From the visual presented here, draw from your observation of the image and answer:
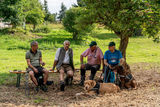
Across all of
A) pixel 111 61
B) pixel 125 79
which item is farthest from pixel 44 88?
pixel 125 79

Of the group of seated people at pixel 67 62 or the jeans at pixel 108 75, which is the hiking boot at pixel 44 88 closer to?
the group of seated people at pixel 67 62

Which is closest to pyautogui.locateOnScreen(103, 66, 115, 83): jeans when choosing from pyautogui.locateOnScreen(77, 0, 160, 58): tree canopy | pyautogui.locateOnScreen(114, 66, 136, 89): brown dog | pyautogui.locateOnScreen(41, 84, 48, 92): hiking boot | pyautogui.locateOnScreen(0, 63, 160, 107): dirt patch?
pyautogui.locateOnScreen(114, 66, 136, 89): brown dog

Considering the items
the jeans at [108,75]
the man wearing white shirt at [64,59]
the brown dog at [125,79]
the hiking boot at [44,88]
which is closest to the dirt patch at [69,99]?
the hiking boot at [44,88]

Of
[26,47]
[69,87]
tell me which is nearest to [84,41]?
[26,47]

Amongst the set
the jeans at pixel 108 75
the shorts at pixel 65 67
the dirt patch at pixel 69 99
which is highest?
the shorts at pixel 65 67

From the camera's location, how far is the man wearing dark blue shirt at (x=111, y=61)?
720 cm

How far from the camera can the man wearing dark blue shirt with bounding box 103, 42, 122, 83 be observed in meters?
7.20

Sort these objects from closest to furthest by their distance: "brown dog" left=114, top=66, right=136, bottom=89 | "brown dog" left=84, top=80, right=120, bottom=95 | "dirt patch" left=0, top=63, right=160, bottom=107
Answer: "dirt patch" left=0, top=63, right=160, bottom=107 < "brown dog" left=84, top=80, right=120, bottom=95 < "brown dog" left=114, top=66, right=136, bottom=89

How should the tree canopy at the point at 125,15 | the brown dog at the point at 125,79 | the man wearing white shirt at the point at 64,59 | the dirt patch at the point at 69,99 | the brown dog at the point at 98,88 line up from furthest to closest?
the man wearing white shirt at the point at 64,59, the brown dog at the point at 125,79, the tree canopy at the point at 125,15, the brown dog at the point at 98,88, the dirt patch at the point at 69,99

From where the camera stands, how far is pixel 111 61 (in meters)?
7.32

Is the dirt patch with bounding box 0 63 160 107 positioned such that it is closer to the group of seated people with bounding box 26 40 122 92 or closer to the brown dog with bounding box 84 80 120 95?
the brown dog with bounding box 84 80 120 95

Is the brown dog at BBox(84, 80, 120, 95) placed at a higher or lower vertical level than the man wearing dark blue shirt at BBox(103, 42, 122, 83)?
lower

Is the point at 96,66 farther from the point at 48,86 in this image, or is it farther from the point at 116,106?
the point at 116,106

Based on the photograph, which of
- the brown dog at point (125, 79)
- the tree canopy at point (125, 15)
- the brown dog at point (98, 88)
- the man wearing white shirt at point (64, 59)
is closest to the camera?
the brown dog at point (98, 88)
